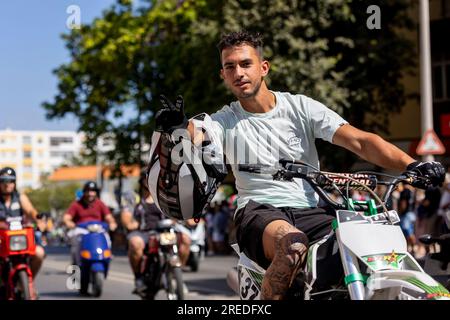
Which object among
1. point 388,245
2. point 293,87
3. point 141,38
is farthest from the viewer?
point 141,38

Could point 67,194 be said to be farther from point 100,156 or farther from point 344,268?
point 344,268

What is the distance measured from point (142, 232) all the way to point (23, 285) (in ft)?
6.59

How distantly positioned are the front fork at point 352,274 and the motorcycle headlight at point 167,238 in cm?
736

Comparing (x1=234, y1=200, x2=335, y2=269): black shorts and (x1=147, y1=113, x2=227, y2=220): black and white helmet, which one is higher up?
(x1=147, y1=113, x2=227, y2=220): black and white helmet

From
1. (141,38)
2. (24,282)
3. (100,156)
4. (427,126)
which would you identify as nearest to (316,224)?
(24,282)

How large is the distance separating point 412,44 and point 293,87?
4531mm

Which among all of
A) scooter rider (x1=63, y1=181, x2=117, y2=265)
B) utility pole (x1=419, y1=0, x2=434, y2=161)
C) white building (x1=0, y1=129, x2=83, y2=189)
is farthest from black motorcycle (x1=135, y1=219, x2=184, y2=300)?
white building (x1=0, y1=129, x2=83, y2=189)

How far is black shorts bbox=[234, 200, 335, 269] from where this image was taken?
4.41 metres

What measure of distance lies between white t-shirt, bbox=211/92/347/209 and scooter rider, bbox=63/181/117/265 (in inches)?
359

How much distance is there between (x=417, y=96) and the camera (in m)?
28.1

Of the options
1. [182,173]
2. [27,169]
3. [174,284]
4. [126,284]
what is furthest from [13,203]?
[27,169]

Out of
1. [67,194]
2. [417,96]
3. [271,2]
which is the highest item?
[271,2]

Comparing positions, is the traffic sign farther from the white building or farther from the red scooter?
the white building

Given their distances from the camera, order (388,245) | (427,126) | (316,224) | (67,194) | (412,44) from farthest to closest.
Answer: (67,194) < (412,44) < (427,126) < (316,224) < (388,245)
